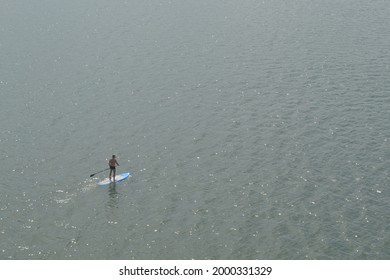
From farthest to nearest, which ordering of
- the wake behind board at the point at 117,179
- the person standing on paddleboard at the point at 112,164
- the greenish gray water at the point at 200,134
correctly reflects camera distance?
the person standing on paddleboard at the point at 112,164, the wake behind board at the point at 117,179, the greenish gray water at the point at 200,134

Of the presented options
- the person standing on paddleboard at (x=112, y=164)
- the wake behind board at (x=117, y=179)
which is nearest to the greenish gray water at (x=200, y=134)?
the wake behind board at (x=117, y=179)

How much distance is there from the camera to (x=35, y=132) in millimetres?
68875

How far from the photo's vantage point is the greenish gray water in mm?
49406

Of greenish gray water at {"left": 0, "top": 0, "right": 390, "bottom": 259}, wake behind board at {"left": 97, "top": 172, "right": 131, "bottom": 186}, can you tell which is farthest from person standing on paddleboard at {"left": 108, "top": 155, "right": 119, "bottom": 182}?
greenish gray water at {"left": 0, "top": 0, "right": 390, "bottom": 259}

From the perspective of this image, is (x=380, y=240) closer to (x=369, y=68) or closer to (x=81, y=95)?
(x=369, y=68)

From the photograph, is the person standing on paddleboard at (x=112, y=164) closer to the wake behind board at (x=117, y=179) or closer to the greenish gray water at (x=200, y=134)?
the wake behind board at (x=117, y=179)

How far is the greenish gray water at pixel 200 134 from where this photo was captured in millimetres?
49406

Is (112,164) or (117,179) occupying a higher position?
(112,164)

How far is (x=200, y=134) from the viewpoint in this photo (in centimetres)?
6712

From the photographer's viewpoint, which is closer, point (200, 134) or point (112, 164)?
point (112, 164)

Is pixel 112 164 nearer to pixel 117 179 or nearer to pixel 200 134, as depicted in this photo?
pixel 117 179

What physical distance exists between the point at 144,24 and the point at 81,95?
34618 mm

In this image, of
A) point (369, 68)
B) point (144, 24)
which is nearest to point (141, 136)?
point (369, 68)

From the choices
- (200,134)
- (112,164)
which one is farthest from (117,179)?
(200,134)
